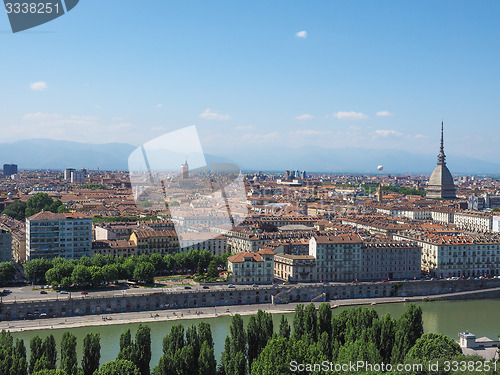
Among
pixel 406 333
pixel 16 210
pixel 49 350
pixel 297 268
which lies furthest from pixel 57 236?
pixel 16 210

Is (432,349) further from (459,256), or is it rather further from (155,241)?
(155,241)

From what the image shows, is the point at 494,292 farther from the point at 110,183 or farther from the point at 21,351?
the point at 110,183

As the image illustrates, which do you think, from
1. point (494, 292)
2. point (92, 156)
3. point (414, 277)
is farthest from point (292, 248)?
point (92, 156)

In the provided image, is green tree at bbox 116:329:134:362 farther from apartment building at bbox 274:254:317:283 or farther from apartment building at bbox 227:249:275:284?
apartment building at bbox 274:254:317:283

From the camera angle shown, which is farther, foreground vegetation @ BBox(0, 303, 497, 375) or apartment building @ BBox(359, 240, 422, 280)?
apartment building @ BBox(359, 240, 422, 280)

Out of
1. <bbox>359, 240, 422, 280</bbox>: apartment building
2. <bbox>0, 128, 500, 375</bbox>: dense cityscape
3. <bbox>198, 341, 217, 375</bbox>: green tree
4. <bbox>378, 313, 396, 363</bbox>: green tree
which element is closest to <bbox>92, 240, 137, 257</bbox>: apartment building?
<bbox>0, 128, 500, 375</bbox>: dense cityscape

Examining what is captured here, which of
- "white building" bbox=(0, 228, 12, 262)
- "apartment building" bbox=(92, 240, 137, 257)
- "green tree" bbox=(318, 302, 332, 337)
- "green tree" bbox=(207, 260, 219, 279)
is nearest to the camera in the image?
"green tree" bbox=(318, 302, 332, 337)

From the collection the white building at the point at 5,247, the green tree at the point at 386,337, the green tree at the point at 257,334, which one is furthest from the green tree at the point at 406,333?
the white building at the point at 5,247
